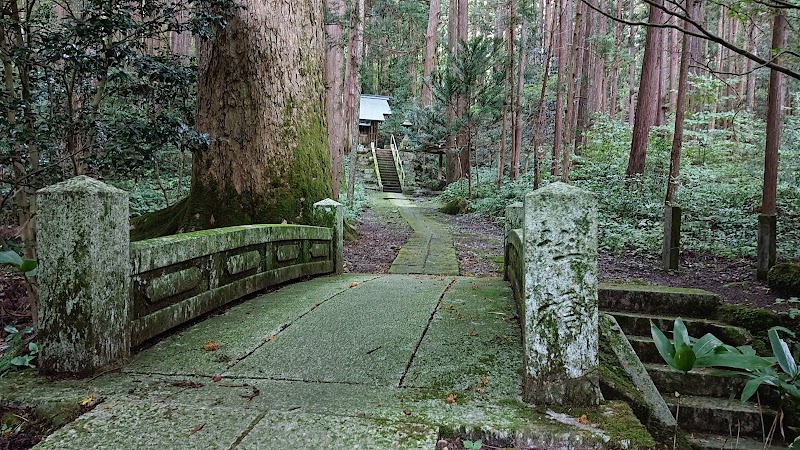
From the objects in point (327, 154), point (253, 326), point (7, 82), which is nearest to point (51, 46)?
point (7, 82)

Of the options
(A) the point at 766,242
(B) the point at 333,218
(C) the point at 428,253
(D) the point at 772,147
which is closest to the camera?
(A) the point at 766,242

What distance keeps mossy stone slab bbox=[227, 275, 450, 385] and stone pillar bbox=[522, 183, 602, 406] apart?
37.8 inches

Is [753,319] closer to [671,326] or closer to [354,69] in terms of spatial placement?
[671,326]

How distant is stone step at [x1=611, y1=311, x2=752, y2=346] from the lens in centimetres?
473

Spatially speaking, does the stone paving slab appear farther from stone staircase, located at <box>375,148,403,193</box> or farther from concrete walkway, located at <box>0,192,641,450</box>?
stone staircase, located at <box>375,148,403,193</box>

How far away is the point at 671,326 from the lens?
4.88m

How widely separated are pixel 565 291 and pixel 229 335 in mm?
2612

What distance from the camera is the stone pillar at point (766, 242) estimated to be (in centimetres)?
672

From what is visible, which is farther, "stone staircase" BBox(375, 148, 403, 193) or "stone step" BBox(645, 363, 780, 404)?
"stone staircase" BBox(375, 148, 403, 193)

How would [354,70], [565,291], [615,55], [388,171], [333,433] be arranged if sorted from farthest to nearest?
[388,171], [615,55], [354,70], [565,291], [333,433]

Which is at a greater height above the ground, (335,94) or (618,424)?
(335,94)

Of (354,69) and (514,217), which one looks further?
(354,69)

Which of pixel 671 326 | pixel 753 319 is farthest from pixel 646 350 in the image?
pixel 753 319

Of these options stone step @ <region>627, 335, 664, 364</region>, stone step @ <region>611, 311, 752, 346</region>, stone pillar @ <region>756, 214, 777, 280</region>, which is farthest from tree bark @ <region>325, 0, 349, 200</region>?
stone step @ <region>627, 335, 664, 364</region>
